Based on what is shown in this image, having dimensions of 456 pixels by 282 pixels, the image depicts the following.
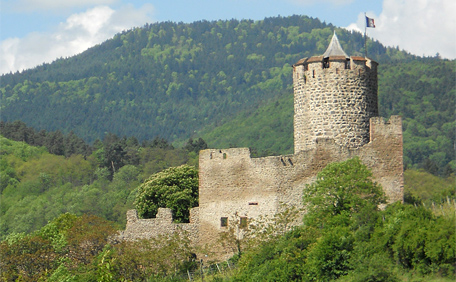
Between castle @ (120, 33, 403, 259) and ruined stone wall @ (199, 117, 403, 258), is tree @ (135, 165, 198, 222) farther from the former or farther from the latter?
ruined stone wall @ (199, 117, 403, 258)

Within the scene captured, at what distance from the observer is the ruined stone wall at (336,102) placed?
36250mm

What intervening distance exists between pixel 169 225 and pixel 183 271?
2175 mm

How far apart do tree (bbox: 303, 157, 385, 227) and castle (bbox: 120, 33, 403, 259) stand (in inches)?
44.5

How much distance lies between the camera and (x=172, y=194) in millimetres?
46406

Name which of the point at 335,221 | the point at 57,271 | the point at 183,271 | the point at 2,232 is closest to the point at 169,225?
the point at 183,271

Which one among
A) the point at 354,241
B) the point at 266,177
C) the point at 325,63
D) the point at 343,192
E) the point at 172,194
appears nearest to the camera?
the point at 354,241

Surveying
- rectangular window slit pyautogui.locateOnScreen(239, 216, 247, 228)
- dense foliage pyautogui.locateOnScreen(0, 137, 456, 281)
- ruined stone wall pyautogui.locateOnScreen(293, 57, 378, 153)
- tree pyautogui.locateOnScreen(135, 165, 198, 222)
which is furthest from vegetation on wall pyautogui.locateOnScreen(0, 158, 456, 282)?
tree pyautogui.locateOnScreen(135, 165, 198, 222)

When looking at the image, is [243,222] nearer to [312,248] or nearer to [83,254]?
[312,248]

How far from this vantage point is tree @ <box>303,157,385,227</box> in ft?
111

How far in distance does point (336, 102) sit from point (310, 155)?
2457 mm

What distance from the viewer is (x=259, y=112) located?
154 meters

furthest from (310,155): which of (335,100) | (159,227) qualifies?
(159,227)

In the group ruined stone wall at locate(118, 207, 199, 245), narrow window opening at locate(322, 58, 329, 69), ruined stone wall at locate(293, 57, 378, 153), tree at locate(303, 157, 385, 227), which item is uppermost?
narrow window opening at locate(322, 58, 329, 69)

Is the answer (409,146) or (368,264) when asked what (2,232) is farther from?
(409,146)
